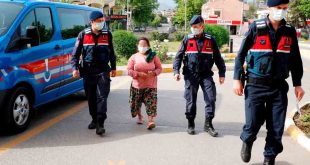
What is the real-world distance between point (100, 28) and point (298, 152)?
3.17 meters

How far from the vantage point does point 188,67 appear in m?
5.83

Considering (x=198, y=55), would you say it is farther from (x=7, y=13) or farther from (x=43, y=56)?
(x=7, y=13)

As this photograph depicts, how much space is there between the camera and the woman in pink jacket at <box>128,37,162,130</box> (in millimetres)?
6125

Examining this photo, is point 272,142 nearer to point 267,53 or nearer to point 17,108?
point 267,53

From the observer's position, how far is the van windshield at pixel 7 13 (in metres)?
5.57

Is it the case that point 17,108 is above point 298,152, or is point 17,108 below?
above

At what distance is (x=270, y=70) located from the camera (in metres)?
4.25

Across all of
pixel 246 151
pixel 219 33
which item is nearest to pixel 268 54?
pixel 246 151

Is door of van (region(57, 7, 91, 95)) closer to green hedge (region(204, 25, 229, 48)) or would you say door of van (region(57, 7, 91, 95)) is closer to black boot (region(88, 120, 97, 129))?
black boot (region(88, 120, 97, 129))

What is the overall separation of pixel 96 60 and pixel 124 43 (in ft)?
35.0

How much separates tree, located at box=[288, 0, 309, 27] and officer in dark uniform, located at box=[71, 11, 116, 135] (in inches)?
2440

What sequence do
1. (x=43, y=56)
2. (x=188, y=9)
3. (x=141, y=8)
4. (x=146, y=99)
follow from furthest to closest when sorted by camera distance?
(x=188, y=9)
(x=141, y=8)
(x=146, y=99)
(x=43, y=56)

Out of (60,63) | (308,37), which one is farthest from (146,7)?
(60,63)

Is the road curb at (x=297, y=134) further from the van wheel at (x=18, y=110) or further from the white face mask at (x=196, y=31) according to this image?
the van wheel at (x=18, y=110)
